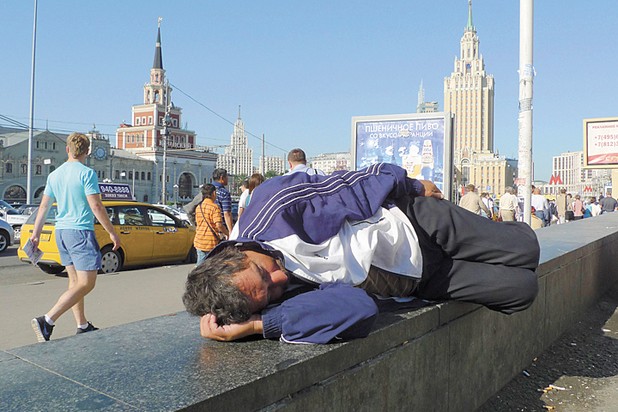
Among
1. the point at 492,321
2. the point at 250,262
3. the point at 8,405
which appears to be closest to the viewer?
the point at 8,405

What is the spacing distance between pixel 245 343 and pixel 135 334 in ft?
1.61

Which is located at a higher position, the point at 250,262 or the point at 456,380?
the point at 250,262

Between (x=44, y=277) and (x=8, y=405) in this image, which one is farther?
(x=44, y=277)

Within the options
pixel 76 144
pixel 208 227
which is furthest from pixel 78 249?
pixel 208 227

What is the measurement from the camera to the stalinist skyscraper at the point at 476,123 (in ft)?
461

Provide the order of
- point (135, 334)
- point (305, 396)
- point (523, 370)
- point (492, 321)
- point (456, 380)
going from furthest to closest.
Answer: point (523, 370) → point (492, 321) → point (456, 380) → point (135, 334) → point (305, 396)

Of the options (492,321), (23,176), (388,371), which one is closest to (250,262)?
(388,371)

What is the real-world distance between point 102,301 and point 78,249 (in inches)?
123

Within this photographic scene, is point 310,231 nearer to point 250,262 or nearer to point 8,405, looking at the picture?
point 250,262

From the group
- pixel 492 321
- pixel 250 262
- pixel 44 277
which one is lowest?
pixel 44 277

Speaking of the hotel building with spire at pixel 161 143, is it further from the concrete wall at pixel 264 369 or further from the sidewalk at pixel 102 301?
the concrete wall at pixel 264 369

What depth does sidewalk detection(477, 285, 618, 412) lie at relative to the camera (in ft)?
11.7

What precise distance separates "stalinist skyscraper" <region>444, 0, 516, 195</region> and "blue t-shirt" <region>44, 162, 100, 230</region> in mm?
139386

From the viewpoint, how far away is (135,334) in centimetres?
234
